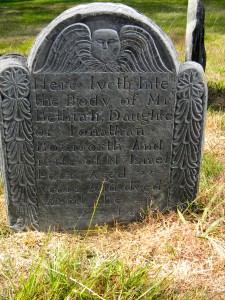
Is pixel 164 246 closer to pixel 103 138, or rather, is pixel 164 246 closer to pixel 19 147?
pixel 103 138

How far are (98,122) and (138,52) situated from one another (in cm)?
58

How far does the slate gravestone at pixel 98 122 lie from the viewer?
3289 mm

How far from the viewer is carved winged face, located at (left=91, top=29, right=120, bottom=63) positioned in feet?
10.7

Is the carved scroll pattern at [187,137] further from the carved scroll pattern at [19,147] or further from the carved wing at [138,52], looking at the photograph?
the carved scroll pattern at [19,147]

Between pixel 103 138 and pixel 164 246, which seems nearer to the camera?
pixel 164 246

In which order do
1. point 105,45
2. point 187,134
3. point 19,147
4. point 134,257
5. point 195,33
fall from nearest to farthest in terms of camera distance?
point 105,45 < point 134,257 < point 19,147 < point 187,134 < point 195,33

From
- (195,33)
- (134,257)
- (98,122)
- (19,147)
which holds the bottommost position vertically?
(134,257)

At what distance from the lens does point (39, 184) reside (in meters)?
3.68

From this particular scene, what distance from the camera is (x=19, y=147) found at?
11.6 ft

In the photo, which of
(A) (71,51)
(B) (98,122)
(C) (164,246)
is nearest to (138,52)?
(A) (71,51)

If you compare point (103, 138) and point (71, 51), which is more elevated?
point (71, 51)

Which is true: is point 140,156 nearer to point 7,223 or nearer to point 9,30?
point 7,223

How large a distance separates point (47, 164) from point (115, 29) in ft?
3.67

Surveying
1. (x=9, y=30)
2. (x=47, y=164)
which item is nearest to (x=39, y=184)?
(x=47, y=164)
